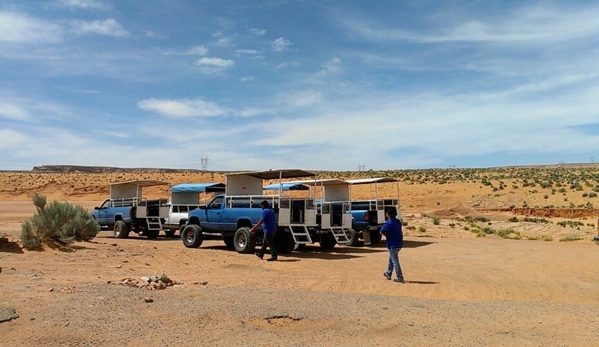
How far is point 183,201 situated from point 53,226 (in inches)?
340

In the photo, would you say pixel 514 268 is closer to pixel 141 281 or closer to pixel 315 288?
pixel 315 288

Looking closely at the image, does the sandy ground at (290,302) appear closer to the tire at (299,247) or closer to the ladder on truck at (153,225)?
the tire at (299,247)

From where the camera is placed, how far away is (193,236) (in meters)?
18.7

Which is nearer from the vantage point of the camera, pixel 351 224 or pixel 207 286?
pixel 207 286

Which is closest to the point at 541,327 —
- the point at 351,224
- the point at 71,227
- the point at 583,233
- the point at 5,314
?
the point at 5,314

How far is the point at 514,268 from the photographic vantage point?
14.0 meters

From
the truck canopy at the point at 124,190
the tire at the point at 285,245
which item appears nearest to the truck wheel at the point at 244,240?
the tire at the point at 285,245

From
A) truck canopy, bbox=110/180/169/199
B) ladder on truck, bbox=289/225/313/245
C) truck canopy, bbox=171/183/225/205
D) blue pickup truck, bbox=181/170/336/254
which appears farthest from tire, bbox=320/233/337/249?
truck canopy, bbox=110/180/169/199

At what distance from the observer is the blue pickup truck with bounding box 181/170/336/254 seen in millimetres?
16234

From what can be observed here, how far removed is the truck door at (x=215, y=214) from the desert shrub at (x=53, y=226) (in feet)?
12.6

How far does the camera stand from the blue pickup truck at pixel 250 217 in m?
16.2

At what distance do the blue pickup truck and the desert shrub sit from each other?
11.6ft

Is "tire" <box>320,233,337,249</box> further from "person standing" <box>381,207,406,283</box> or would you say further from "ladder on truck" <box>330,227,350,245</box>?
"person standing" <box>381,207,406,283</box>

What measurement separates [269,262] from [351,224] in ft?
17.0
